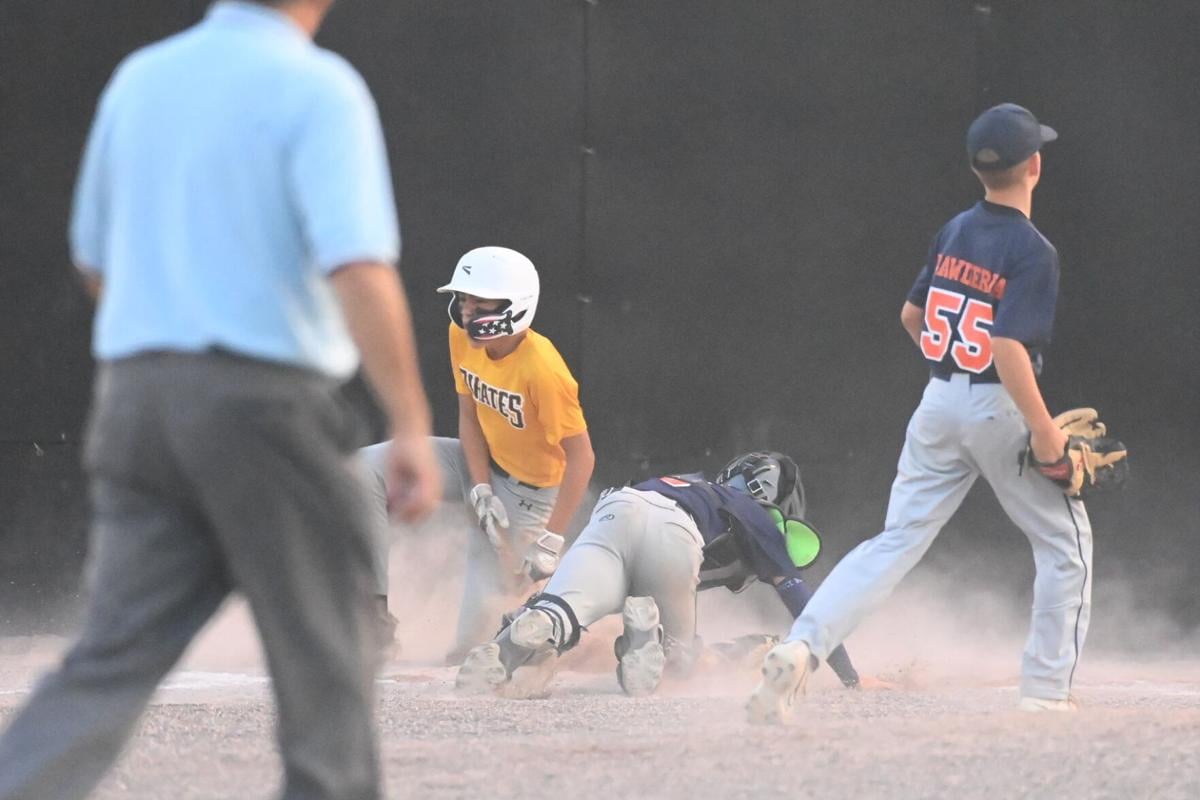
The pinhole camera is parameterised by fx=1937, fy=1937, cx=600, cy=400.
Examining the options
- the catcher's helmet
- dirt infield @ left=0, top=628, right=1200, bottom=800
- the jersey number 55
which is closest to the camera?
dirt infield @ left=0, top=628, right=1200, bottom=800

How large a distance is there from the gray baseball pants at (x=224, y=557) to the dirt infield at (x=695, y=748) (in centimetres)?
143

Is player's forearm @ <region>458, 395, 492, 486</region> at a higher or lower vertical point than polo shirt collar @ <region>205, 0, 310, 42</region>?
lower

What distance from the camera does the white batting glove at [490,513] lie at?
7465 millimetres

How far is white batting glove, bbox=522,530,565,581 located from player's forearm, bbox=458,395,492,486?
44cm

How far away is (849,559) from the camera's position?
5570mm

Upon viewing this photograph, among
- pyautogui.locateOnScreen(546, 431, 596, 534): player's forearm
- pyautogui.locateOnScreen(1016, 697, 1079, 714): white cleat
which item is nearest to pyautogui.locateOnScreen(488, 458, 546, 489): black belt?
pyautogui.locateOnScreen(546, 431, 596, 534): player's forearm

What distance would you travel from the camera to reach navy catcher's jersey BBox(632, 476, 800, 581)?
696 centimetres

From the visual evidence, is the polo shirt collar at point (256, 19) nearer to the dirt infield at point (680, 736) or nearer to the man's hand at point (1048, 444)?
the dirt infield at point (680, 736)

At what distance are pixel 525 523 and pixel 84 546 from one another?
1.81 meters

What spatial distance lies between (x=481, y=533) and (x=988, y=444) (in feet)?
9.04

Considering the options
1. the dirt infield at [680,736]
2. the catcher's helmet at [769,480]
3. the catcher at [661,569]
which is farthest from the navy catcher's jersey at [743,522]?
the dirt infield at [680,736]

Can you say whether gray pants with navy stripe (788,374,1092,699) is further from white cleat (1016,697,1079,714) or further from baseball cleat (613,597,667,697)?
baseball cleat (613,597,667,697)

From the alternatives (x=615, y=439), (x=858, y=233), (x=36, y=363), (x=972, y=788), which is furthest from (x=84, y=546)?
(x=972, y=788)

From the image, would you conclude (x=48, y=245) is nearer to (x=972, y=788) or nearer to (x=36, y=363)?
(x=36, y=363)
